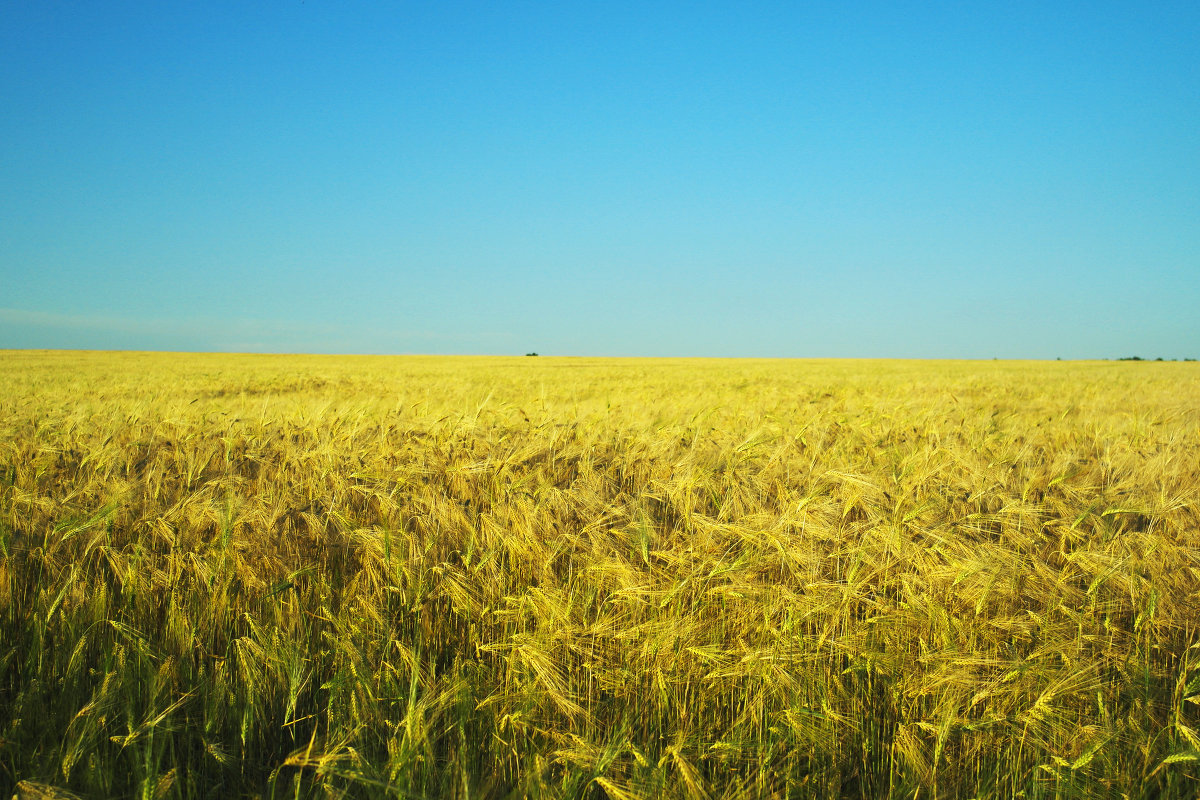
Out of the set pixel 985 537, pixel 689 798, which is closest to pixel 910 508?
pixel 985 537

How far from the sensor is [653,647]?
4.99ft

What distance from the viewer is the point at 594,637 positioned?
168cm

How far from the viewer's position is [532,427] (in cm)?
422

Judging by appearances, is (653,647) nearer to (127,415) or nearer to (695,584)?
(695,584)

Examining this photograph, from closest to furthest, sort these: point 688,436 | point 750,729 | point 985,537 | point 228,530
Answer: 1. point 750,729
2. point 228,530
3. point 985,537
4. point 688,436

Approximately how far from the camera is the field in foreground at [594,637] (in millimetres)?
1287

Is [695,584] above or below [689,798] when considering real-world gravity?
above

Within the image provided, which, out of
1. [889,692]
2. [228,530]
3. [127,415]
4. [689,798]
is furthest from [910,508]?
[127,415]

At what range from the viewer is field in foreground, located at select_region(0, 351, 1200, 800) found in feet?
4.22

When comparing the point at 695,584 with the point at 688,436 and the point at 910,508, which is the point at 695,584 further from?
the point at 688,436

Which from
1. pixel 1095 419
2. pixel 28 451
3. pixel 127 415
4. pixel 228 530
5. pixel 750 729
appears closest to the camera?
pixel 750 729

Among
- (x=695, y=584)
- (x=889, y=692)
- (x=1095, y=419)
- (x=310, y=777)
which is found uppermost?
(x=1095, y=419)

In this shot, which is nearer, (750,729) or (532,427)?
(750,729)

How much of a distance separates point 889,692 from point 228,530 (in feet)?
6.62
